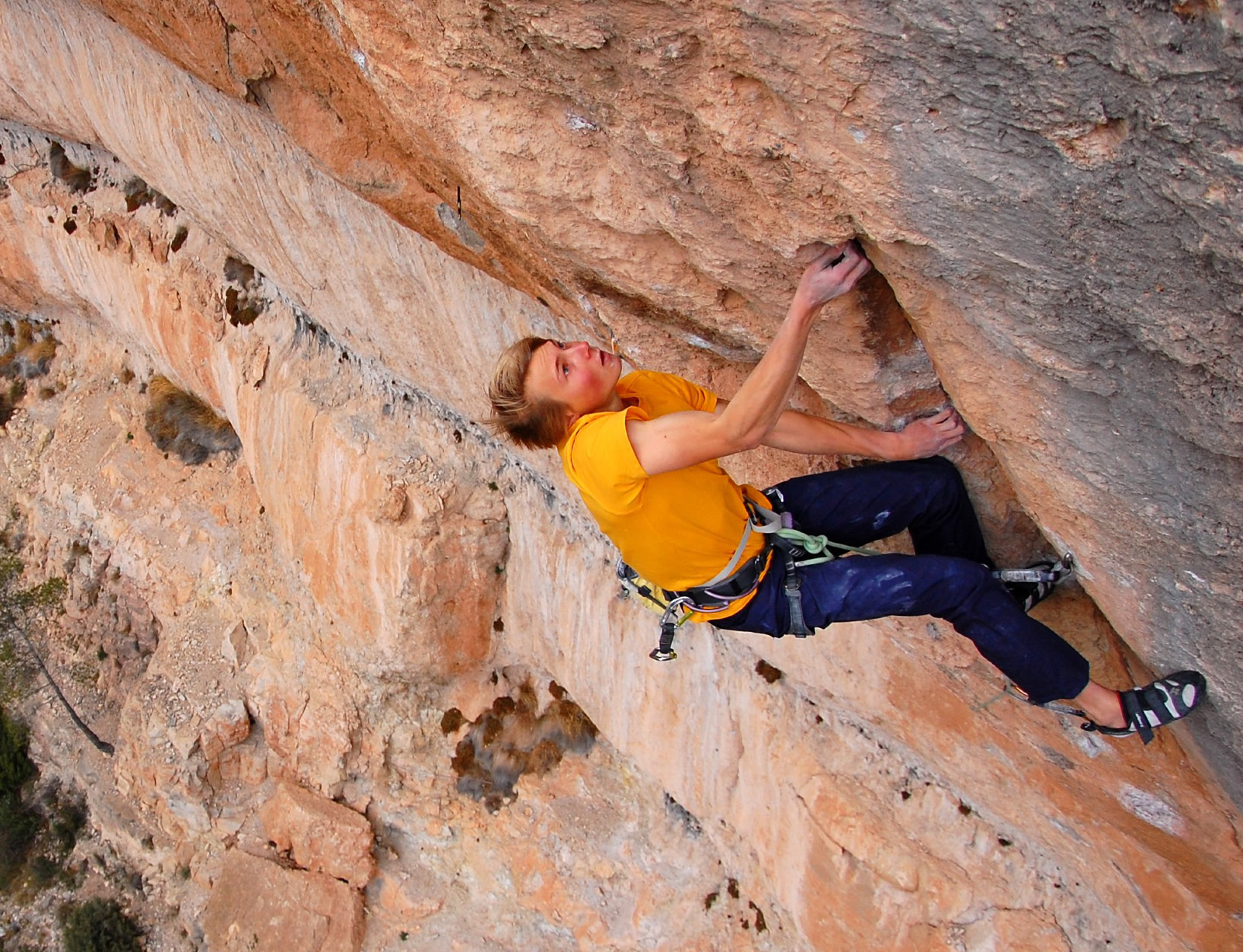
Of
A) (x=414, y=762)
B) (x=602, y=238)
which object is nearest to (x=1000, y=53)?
(x=602, y=238)

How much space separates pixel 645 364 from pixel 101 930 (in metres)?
10.4

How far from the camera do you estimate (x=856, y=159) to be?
234cm

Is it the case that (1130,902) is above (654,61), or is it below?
below

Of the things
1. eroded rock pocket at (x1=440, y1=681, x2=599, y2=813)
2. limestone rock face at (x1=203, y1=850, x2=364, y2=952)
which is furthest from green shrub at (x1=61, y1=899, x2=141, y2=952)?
eroded rock pocket at (x1=440, y1=681, x2=599, y2=813)

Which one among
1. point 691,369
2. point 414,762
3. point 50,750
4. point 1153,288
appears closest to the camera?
point 1153,288

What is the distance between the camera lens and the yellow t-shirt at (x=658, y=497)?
282cm

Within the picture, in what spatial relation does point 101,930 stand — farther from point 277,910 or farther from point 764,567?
point 764,567

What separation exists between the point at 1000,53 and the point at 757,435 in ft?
3.77

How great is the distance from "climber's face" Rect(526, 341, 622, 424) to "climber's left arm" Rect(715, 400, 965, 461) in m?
0.73

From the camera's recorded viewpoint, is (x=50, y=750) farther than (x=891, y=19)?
Yes

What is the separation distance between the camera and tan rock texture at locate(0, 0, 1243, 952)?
7.09ft

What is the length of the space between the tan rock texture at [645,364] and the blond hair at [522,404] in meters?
0.70

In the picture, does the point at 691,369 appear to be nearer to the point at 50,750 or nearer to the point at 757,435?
the point at 757,435

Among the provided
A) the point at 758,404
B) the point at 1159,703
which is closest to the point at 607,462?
the point at 758,404
